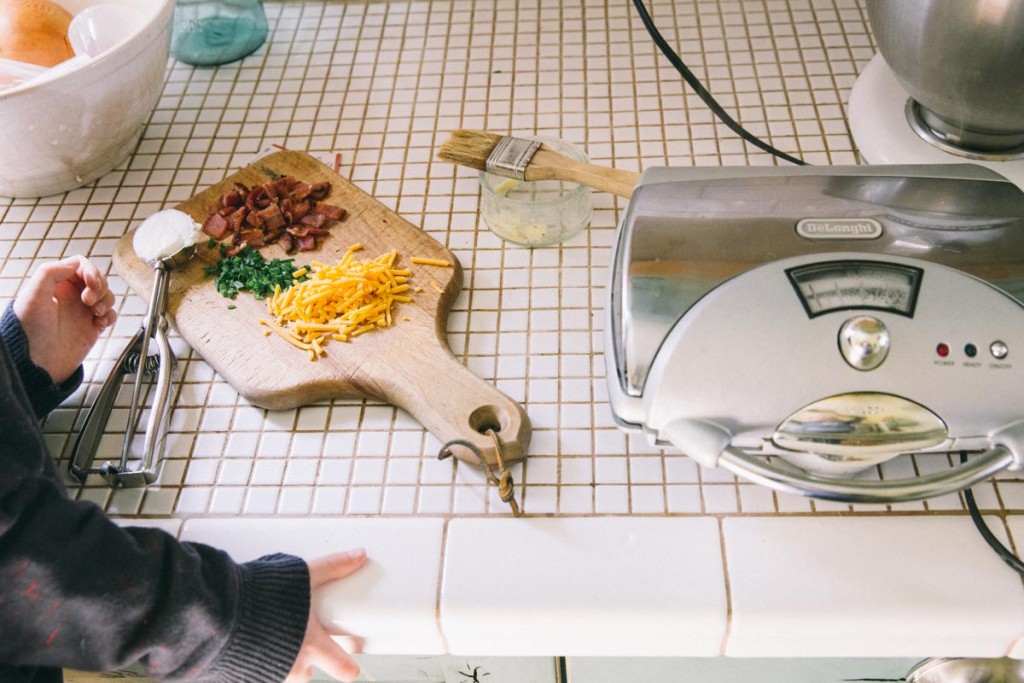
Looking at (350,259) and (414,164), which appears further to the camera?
(414,164)

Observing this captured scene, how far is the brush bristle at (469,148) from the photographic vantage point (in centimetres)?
78

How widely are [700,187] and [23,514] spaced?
496 mm

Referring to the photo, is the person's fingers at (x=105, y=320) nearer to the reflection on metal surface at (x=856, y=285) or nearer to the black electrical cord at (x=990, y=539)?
the reflection on metal surface at (x=856, y=285)

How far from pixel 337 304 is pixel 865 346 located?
0.40 metres

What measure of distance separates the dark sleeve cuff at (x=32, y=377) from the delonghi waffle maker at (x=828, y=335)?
1.42 ft

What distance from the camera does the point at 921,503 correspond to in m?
0.61

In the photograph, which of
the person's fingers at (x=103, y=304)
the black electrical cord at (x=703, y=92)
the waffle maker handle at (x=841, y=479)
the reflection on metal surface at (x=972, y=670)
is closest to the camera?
the waffle maker handle at (x=841, y=479)

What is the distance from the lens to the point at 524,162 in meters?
0.77

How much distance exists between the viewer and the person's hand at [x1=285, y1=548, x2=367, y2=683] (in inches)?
22.4

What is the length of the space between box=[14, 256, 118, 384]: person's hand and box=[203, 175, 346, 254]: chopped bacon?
114 mm

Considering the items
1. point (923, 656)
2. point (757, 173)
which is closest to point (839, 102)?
point (757, 173)

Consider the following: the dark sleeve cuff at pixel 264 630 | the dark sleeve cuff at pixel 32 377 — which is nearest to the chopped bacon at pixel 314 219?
the dark sleeve cuff at pixel 32 377

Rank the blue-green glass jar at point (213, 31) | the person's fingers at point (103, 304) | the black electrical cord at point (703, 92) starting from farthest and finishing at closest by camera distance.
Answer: the blue-green glass jar at point (213, 31) → the black electrical cord at point (703, 92) → the person's fingers at point (103, 304)

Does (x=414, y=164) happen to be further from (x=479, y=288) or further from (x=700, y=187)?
(x=700, y=187)
